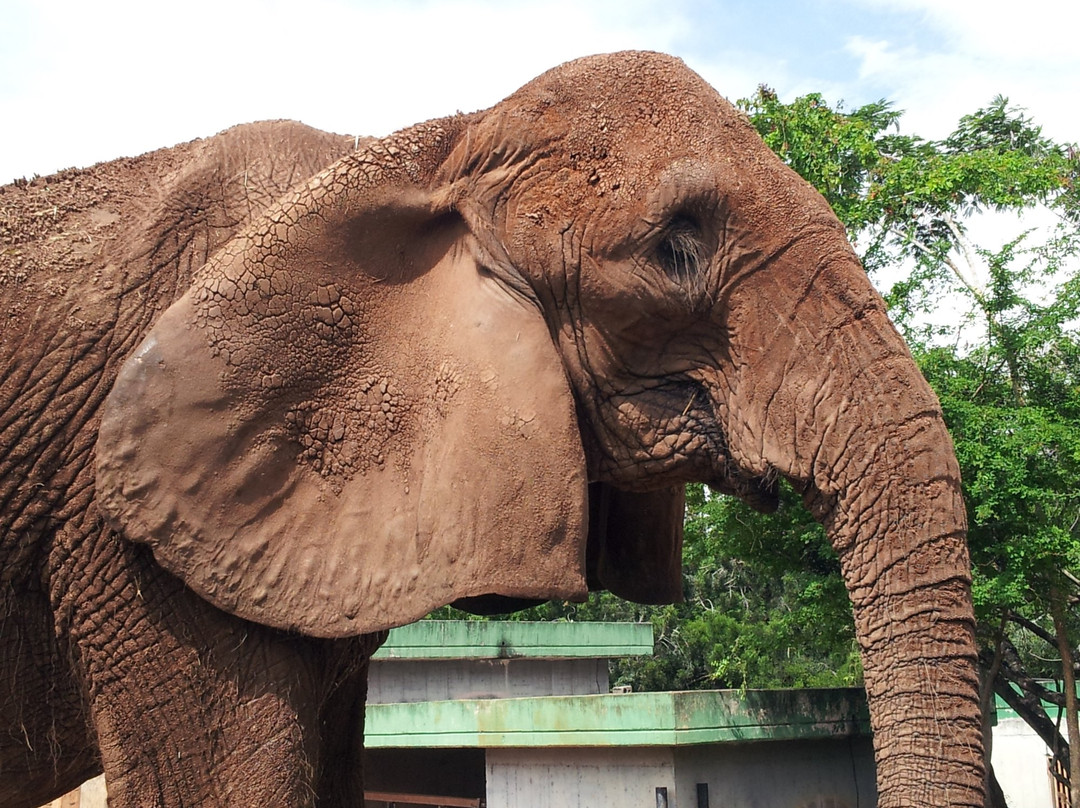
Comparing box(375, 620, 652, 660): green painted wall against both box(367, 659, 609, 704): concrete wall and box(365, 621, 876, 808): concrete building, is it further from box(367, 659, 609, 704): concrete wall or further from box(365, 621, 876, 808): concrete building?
box(367, 659, 609, 704): concrete wall

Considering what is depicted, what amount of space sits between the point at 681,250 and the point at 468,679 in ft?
55.0

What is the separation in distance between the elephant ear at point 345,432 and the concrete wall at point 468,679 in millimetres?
15707

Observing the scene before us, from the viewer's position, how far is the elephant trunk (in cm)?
278

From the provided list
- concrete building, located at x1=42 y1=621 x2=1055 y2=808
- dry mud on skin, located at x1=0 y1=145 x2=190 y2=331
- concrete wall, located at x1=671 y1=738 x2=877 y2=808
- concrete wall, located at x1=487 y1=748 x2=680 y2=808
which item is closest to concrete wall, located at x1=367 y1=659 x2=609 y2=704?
concrete building, located at x1=42 y1=621 x2=1055 y2=808

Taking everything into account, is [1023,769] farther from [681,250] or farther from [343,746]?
[681,250]

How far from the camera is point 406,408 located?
3355 mm

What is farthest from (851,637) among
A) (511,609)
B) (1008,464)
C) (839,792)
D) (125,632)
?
(125,632)

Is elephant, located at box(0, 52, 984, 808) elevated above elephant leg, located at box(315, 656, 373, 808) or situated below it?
above

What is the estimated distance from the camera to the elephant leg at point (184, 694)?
3189 mm

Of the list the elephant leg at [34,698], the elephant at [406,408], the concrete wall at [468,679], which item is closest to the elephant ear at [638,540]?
the elephant at [406,408]

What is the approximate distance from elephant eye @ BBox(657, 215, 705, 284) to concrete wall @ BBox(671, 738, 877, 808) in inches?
439

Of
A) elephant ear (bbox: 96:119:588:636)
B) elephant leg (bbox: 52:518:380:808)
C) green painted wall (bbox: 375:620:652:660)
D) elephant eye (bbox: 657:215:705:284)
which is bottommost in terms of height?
elephant leg (bbox: 52:518:380:808)

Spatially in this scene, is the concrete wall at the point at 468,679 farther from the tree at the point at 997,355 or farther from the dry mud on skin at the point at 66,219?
the dry mud on skin at the point at 66,219

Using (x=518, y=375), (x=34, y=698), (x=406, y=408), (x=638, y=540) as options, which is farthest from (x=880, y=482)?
(x=34, y=698)
